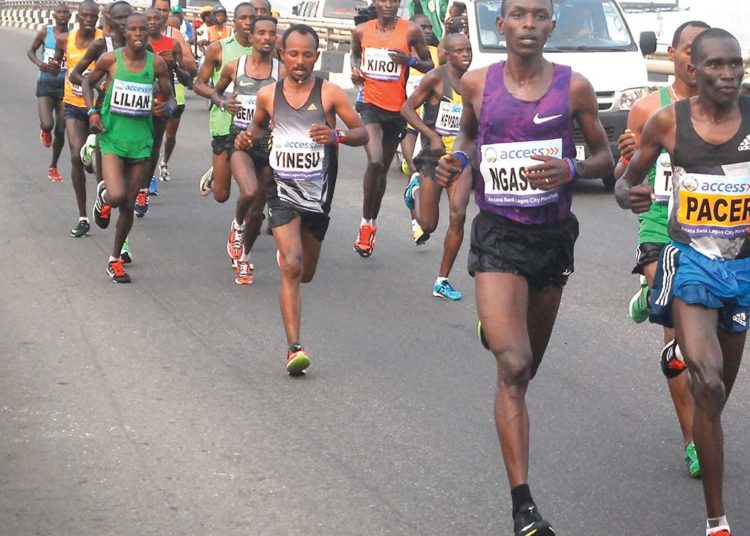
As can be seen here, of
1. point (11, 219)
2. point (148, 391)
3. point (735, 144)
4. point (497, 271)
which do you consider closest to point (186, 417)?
point (148, 391)

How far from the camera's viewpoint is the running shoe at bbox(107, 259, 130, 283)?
37.5ft

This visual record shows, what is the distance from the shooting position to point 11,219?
1446 centimetres

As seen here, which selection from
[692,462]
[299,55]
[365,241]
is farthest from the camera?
[365,241]

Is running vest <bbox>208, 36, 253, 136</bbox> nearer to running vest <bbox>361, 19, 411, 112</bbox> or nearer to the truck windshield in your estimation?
running vest <bbox>361, 19, 411, 112</bbox>

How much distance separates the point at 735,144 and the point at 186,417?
10.3 ft

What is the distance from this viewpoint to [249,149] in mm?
11461

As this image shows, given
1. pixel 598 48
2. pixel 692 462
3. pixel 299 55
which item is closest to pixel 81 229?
pixel 299 55

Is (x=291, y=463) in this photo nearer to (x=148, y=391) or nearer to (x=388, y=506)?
(x=388, y=506)

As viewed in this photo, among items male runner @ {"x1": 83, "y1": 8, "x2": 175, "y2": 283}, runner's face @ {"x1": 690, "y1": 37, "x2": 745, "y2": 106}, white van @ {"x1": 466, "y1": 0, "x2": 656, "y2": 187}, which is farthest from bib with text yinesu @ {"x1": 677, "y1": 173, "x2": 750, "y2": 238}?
white van @ {"x1": 466, "y1": 0, "x2": 656, "y2": 187}

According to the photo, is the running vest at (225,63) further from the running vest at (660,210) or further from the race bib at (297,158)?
the running vest at (660,210)

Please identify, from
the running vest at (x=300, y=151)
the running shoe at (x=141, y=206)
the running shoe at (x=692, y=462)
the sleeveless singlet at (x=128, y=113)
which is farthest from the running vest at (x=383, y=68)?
the running shoe at (x=692, y=462)

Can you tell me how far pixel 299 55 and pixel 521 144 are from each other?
3168 millimetres

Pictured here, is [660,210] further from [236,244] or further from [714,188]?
[236,244]

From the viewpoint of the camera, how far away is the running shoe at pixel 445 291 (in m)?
10.9
